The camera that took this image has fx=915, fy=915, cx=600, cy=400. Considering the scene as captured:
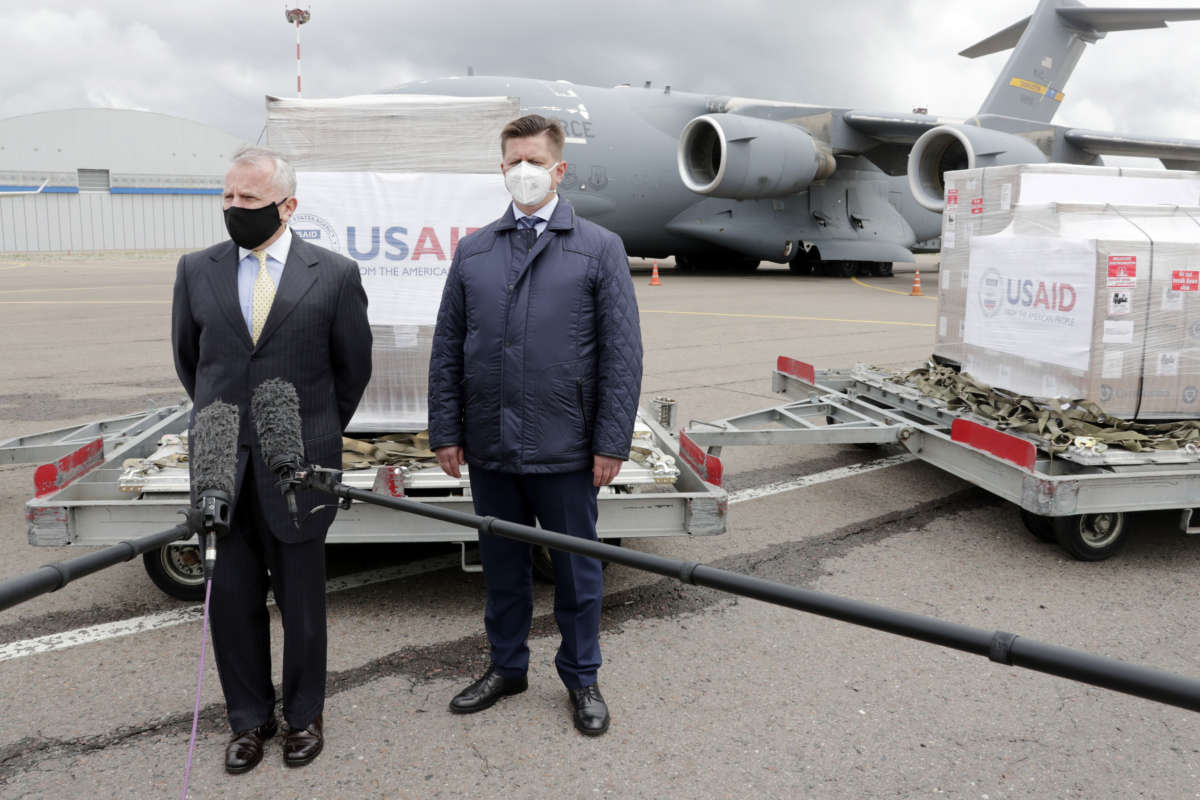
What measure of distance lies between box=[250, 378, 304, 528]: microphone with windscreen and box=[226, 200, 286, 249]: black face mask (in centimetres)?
40

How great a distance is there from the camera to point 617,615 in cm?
379

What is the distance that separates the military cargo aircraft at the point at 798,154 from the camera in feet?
54.3

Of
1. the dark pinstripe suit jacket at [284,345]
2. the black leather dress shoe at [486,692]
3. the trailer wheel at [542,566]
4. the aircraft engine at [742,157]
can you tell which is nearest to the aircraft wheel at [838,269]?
the aircraft engine at [742,157]

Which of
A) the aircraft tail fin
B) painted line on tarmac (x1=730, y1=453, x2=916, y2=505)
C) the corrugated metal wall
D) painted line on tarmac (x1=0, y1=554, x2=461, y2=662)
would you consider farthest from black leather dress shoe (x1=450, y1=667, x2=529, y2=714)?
the corrugated metal wall

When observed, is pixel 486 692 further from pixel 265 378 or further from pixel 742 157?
pixel 742 157

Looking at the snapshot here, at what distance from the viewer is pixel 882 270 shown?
23.6 meters

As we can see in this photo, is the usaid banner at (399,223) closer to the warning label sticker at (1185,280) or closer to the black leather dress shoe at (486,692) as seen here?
the black leather dress shoe at (486,692)

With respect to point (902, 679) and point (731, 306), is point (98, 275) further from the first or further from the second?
point (902, 679)

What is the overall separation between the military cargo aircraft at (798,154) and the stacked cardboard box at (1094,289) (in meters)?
9.78

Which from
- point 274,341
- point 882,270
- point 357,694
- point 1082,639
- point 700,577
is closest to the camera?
point 700,577

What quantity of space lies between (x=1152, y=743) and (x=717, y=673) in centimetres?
138

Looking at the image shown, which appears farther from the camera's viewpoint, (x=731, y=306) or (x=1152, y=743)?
(x=731, y=306)

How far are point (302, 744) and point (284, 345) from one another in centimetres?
118

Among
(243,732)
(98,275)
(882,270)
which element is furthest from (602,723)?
(98,275)
